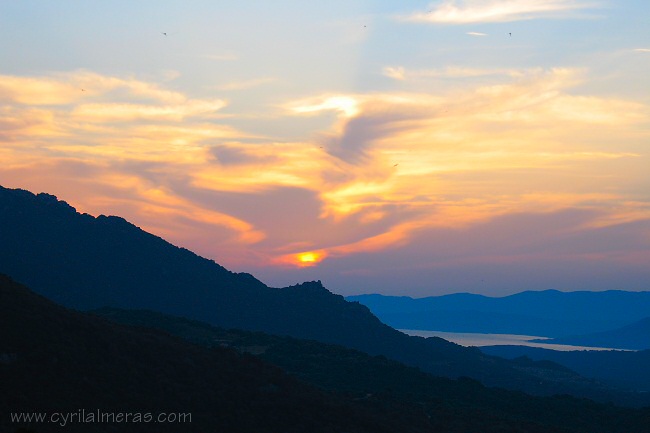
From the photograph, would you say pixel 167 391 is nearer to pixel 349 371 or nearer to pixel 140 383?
pixel 140 383

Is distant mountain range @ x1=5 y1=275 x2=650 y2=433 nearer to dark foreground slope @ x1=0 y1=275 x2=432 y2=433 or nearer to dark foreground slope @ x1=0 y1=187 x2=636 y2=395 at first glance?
dark foreground slope @ x1=0 y1=275 x2=432 y2=433

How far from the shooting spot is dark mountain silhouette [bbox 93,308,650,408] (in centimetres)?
9456

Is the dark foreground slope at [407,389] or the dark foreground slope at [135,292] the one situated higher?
the dark foreground slope at [135,292]

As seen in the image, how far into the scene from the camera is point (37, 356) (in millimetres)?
54219

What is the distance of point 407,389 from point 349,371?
32.1 feet

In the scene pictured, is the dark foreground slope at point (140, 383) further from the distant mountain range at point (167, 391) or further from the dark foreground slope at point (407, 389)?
the dark foreground slope at point (407, 389)

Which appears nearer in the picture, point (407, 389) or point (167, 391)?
point (167, 391)

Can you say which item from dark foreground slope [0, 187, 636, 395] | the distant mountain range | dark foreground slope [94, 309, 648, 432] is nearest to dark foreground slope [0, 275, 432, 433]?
the distant mountain range

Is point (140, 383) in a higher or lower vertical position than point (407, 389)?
higher

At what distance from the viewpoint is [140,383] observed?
57.7 m

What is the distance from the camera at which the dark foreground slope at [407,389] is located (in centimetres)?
8131

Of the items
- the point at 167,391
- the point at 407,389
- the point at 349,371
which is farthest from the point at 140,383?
the point at 349,371

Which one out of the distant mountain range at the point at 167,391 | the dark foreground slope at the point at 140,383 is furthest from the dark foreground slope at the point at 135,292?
the dark foreground slope at the point at 140,383

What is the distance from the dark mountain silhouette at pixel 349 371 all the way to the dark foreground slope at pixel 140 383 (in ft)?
57.6
